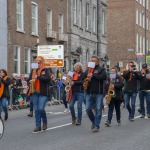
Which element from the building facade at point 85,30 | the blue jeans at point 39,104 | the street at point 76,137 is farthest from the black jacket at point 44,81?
the building facade at point 85,30

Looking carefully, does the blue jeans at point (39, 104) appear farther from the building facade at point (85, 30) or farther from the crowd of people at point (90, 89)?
the building facade at point (85, 30)

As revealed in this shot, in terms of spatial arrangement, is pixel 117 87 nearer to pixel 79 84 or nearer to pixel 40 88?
pixel 79 84

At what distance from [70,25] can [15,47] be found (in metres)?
9.63

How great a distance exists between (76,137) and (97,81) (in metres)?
1.73

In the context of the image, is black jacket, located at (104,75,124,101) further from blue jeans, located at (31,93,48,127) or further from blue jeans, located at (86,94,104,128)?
blue jeans, located at (31,93,48,127)

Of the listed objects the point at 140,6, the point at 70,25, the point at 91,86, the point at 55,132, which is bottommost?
the point at 55,132

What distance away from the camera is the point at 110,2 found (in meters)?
60.5

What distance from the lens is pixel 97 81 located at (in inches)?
487

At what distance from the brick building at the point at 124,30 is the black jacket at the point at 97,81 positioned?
45.6 meters

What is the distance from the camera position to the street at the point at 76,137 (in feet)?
32.8

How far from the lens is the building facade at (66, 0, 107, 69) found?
3739 cm

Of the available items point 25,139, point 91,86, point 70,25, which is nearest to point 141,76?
point 91,86

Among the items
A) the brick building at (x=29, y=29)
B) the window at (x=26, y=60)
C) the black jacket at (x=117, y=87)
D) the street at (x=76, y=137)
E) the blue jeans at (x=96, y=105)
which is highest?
the brick building at (x=29, y=29)

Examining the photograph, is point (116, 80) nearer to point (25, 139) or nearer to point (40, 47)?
point (25, 139)
